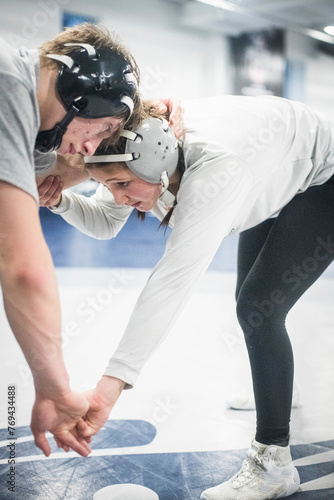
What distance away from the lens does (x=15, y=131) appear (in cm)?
109

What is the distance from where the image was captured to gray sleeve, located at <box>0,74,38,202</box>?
1078 millimetres

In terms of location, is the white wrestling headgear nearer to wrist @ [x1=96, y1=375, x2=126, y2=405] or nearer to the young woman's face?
the young woman's face

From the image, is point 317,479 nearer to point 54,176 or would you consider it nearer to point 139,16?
point 54,176

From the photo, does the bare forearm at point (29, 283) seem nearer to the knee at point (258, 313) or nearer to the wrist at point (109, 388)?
the wrist at point (109, 388)

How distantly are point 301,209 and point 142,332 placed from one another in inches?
27.4

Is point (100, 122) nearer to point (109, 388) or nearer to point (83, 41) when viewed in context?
point (83, 41)

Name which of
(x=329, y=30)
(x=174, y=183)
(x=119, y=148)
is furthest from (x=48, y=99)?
(x=329, y=30)

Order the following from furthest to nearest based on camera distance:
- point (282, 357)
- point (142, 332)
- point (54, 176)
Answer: point (54, 176) → point (282, 357) → point (142, 332)

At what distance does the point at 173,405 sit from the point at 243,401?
0.30m

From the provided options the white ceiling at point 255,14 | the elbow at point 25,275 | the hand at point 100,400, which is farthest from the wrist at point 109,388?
the white ceiling at point 255,14

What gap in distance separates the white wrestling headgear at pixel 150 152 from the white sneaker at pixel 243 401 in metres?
1.22

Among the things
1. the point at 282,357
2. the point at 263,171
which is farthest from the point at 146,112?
the point at 282,357

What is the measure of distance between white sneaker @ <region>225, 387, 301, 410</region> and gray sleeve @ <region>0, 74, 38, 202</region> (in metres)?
1.63

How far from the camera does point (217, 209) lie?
146 cm
